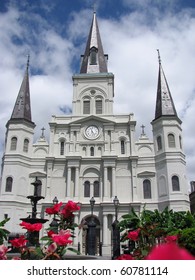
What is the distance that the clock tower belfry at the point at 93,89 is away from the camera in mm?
34969

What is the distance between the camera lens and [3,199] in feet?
93.8

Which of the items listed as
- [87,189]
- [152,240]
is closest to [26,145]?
[87,189]

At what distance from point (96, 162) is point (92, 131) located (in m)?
4.15

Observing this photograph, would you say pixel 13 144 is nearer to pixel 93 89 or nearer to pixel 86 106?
pixel 86 106

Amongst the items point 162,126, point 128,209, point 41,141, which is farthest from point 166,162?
point 41,141

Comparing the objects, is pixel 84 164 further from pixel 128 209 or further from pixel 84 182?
pixel 128 209

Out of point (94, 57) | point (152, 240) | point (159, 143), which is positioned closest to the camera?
point (152, 240)

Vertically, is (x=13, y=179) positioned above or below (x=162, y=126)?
below

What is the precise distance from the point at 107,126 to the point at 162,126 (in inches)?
263

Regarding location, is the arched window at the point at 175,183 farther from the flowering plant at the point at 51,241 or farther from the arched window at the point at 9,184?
the flowering plant at the point at 51,241

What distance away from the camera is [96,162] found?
31875 millimetres

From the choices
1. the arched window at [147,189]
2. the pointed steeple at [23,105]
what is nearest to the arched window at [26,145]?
the pointed steeple at [23,105]
